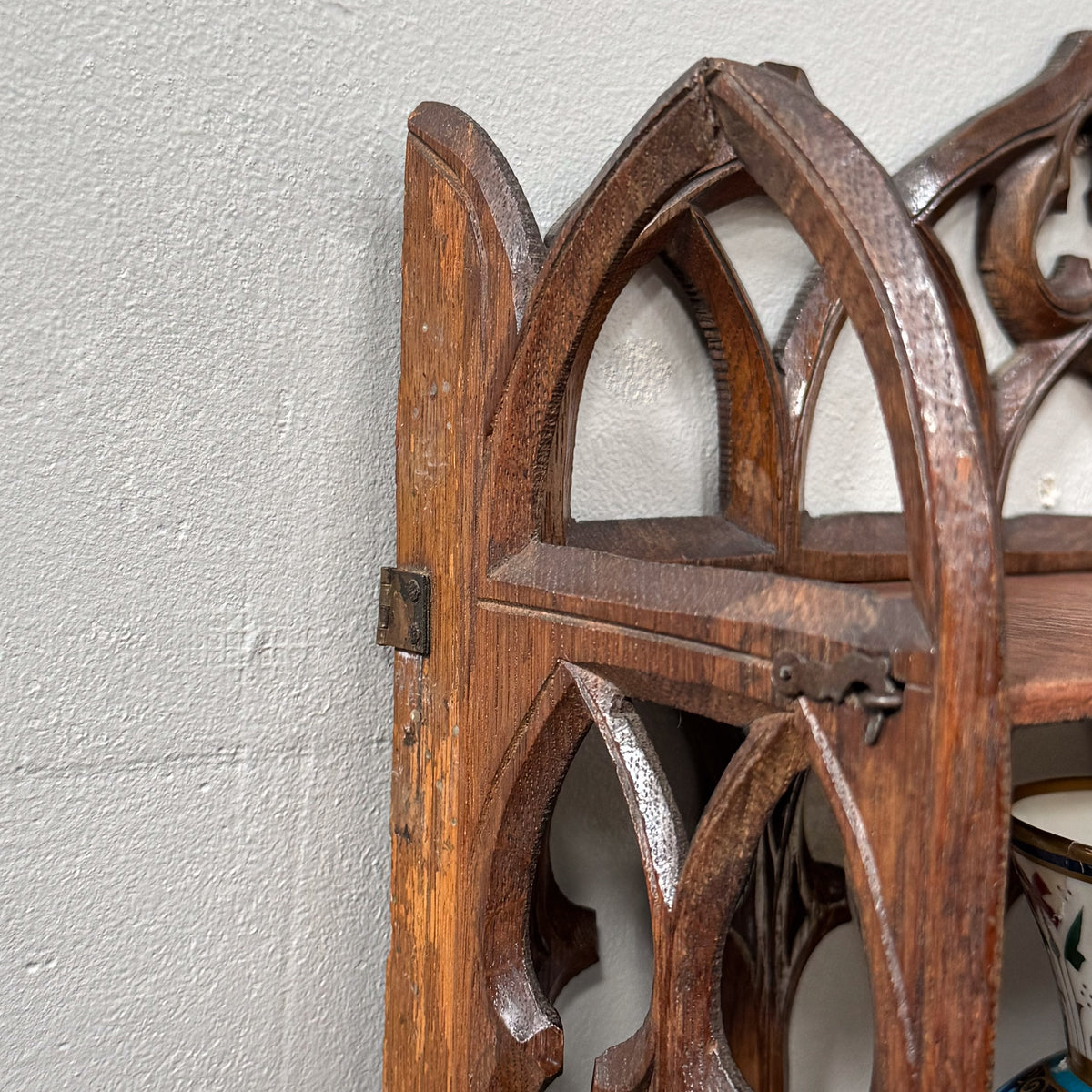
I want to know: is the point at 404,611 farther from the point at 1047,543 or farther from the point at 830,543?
the point at 1047,543

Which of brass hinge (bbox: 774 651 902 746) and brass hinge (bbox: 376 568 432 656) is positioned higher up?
brass hinge (bbox: 774 651 902 746)

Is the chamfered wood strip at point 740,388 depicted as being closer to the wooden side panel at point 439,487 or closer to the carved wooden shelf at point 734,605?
the carved wooden shelf at point 734,605

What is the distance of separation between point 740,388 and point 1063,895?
1.11 ft

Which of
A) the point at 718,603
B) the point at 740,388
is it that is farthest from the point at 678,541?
the point at 718,603

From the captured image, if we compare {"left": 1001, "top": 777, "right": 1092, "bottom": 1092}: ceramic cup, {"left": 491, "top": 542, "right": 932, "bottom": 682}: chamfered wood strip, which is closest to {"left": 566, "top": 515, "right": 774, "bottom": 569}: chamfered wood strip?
{"left": 491, "top": 542, "right": 932, "bottom": 682}: chamfered wood strip

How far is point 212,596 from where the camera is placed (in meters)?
0.57

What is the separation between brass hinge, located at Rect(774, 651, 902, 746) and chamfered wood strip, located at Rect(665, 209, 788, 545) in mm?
306

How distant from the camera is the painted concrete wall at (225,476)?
20.5 inches

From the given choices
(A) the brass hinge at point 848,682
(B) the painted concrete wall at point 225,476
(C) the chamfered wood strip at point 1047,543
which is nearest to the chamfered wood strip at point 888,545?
(C) the chamfered wood strip at point 1047,543

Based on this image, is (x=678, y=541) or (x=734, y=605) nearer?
(x=734, y=605)

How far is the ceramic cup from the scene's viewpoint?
52cm

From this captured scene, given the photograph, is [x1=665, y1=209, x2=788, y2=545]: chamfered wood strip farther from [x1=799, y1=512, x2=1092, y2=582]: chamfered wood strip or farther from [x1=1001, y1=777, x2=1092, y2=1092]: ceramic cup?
[x1=1001, y1=777, x2=1092, y2=1092]: ceramic cup

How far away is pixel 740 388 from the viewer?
2.24 feet

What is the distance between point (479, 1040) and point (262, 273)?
1.33 feet
